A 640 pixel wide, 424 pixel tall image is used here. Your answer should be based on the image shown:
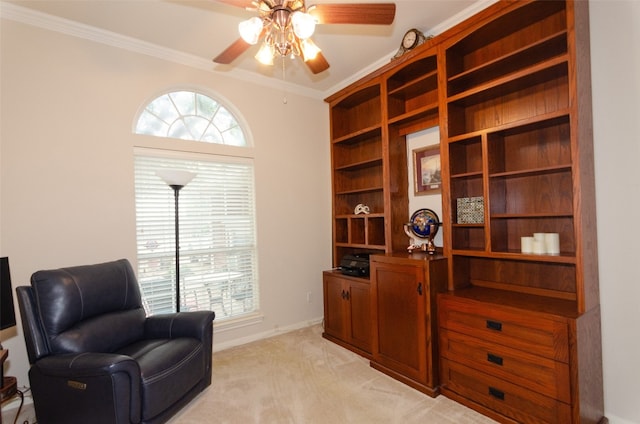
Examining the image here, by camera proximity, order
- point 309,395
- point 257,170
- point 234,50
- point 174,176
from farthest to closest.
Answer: point 257,170, point 174,176, point 309,395, point 234,50

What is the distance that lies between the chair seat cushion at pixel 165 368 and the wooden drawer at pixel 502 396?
72.7 inches

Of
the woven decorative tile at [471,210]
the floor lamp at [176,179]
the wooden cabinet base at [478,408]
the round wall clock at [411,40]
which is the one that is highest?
the round wall clock at [411,40]

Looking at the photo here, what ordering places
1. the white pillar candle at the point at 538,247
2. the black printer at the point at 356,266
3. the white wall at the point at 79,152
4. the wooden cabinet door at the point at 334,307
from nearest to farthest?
the white pillar candle at the point at 538,247, the white wall at the point at 79,152, the black printer at the point at 356,266, the wooden cabinet door at the point at 334,307

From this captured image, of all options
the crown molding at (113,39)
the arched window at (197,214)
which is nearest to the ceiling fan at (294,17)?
the arched window at (197,214)

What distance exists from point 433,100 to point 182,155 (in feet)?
8.29

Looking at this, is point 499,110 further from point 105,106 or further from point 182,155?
point 105,106

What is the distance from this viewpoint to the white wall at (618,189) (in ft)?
6.10

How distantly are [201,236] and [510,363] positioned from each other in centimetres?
284

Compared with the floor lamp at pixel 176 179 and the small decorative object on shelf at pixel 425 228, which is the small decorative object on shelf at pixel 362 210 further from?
the floor lamp at pixel 176 179

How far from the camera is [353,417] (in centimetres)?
211

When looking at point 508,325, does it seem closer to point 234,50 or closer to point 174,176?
point 234,50


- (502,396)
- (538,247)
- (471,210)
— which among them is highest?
(471,210)

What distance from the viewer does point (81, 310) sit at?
2.15 meters

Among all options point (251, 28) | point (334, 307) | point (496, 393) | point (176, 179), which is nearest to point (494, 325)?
point (496, 393)
